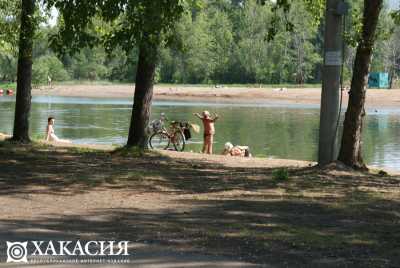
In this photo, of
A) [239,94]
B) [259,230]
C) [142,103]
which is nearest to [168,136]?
[142,103]

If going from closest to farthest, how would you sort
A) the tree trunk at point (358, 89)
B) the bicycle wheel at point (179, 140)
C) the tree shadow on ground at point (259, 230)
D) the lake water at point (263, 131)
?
1. the tree shadow on ground at point (259, 230)
2. the tree trunk at point (358, 89)
3. the bicycle wheel at point (179, 140)
4. the lake water at point (263, 131)

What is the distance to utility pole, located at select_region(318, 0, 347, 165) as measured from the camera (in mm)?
13062

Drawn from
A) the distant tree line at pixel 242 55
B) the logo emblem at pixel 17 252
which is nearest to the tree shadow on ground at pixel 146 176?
the logo emblem at pixel 17 252

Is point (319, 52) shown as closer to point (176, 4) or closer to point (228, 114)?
point (228, 114)

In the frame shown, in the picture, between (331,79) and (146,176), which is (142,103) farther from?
(331,79)

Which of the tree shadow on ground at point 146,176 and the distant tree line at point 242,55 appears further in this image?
the distant tree line at point 242,55

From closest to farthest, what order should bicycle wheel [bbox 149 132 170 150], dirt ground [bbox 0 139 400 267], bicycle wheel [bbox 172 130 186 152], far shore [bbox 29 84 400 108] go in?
dirt ground [bbox 0 139 400 267]
bicycle wheel [bbox 149 132 170 150]
bicycle wheel [bbox 172 130 186 152]
far shore [bbox 29 84 400 108]

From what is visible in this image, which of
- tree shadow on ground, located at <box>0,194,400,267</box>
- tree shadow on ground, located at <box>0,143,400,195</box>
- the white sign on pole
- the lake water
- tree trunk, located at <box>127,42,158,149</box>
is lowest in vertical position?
the lake water

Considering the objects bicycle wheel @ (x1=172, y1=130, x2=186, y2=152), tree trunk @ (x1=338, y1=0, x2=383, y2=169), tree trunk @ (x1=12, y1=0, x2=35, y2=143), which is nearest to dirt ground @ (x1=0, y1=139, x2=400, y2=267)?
tree trunk @ (x1=338, y1=0, x2=383, y2=169)

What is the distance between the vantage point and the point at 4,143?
17.6 meters

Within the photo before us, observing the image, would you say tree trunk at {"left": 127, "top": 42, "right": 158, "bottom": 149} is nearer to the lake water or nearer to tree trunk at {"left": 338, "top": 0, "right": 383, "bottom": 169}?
tree trunk at {"left": 338, "top": 0, "right": 383, "bottom": 169}

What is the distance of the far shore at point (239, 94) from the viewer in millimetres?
72625

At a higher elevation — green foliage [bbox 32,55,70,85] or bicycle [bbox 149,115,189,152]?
green foliage [bbox 32,55,70,85]

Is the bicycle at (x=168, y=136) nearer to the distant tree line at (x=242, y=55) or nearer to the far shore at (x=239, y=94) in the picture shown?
the far shore at (x=239, y=94)
